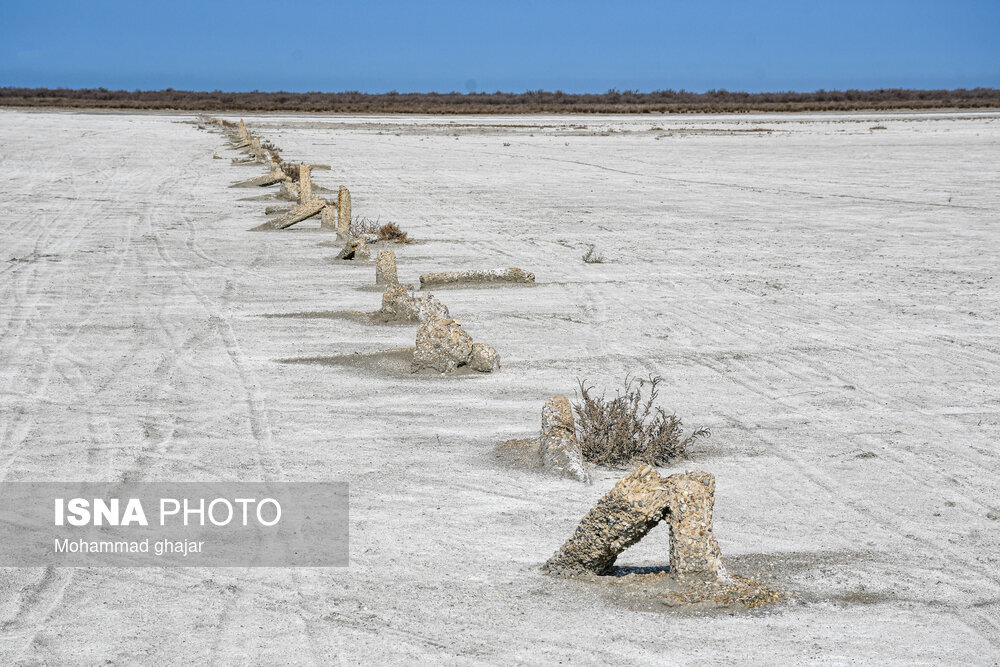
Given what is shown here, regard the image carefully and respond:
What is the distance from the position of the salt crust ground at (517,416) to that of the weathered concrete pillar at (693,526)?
0.21 metres

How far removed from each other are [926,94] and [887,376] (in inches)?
4515

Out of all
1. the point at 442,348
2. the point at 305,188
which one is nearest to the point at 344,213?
the point at 305,188

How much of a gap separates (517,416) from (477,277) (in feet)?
15.8

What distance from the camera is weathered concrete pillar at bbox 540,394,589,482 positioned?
6.03 metres

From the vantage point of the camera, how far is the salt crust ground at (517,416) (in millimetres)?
4332

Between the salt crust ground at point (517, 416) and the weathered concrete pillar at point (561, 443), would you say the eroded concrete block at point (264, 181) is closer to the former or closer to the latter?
the salt crust ground at point (517, 416)

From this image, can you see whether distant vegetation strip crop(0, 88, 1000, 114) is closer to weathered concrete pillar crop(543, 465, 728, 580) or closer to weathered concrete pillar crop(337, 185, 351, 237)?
weathered concrete pillar crop(337, 185, 351, 237)

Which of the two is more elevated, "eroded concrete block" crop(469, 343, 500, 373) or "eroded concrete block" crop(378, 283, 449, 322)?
"eroded concrete block" crop(378, 283, 449, 322)

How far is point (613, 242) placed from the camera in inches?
593

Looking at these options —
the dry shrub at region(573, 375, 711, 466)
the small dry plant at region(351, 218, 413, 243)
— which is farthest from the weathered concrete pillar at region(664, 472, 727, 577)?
the small dry plant at region(351, 218, 413, 243)

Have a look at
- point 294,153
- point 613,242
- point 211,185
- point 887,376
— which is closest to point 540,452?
point 887,376

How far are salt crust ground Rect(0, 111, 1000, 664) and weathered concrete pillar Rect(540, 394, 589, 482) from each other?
131 millimetres

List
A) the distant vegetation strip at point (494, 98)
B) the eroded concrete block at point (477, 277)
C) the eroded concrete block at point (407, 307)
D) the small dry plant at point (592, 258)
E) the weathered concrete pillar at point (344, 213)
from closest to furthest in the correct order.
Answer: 1. the eroded concrete block at point (407, 307)
2. the eroded concrete block at point (477, 277)
3. the small dry plant at point (592, 258)
4. the weathered concrete pillar at point (344, 213)
5. the distant vegetation strip at point (494, 98)

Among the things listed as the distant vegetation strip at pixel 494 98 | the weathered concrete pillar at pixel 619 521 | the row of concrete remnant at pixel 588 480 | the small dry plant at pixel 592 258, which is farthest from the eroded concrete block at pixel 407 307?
the distant vegetation strip at pixel 494 98
